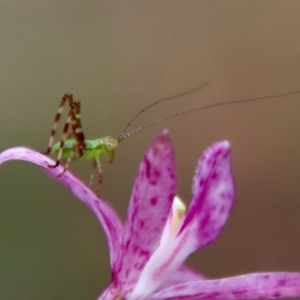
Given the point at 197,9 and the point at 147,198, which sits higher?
the point at 197,9

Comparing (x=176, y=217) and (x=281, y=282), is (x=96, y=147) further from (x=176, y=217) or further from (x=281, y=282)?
(x=281, y=282)

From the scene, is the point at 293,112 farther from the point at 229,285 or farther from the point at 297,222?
the point at 229,285

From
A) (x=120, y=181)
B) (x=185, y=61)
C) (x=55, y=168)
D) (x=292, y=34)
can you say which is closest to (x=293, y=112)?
(x=292, y=34)

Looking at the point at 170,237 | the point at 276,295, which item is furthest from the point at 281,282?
the point at 170,237

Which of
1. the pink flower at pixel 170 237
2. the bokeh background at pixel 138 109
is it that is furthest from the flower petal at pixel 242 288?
the bokeh background at pixel 138 109

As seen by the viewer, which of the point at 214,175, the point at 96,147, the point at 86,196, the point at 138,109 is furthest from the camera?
the point at 138,109

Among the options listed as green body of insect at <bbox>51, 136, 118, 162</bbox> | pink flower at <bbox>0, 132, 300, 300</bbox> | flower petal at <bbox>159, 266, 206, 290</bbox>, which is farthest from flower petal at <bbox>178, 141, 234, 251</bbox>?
green body of insect at <bbox>51, 136, 118, 162</bbox>

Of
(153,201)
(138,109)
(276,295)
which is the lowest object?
(276,295)
